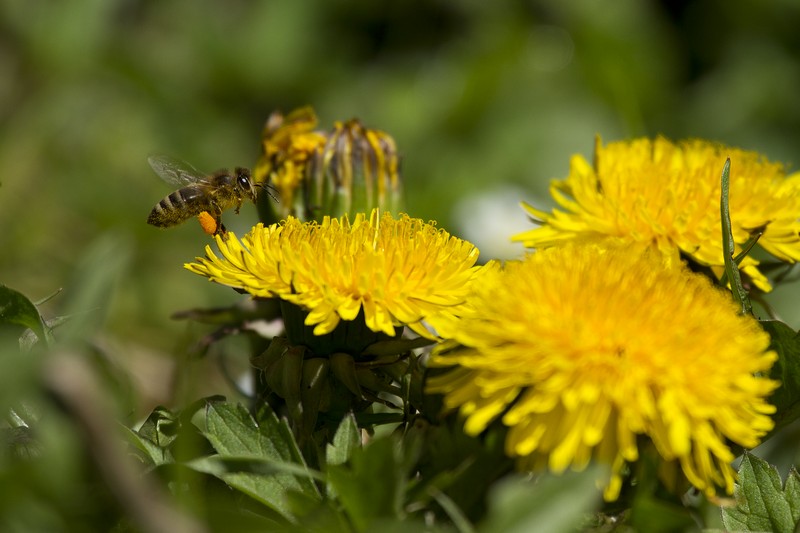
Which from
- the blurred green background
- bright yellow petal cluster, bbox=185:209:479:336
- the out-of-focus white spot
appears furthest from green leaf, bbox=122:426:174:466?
the blurred green background

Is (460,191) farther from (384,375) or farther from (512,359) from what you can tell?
(512,359)

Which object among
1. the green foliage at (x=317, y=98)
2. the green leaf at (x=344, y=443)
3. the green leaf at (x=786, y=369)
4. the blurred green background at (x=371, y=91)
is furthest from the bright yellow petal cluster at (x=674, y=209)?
the blurred green background at (x=371, y=91)

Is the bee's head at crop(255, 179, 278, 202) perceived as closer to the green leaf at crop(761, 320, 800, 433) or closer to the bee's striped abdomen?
the bee's striped abdomen

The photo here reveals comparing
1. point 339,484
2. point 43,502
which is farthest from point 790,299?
point 43,502

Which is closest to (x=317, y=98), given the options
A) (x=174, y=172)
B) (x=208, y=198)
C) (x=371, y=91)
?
(x=371, y=91)

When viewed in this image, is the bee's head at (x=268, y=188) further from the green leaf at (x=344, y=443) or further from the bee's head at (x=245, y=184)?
the green leaf at (x=344, y=443)

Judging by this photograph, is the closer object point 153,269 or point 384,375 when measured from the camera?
point 384,375
